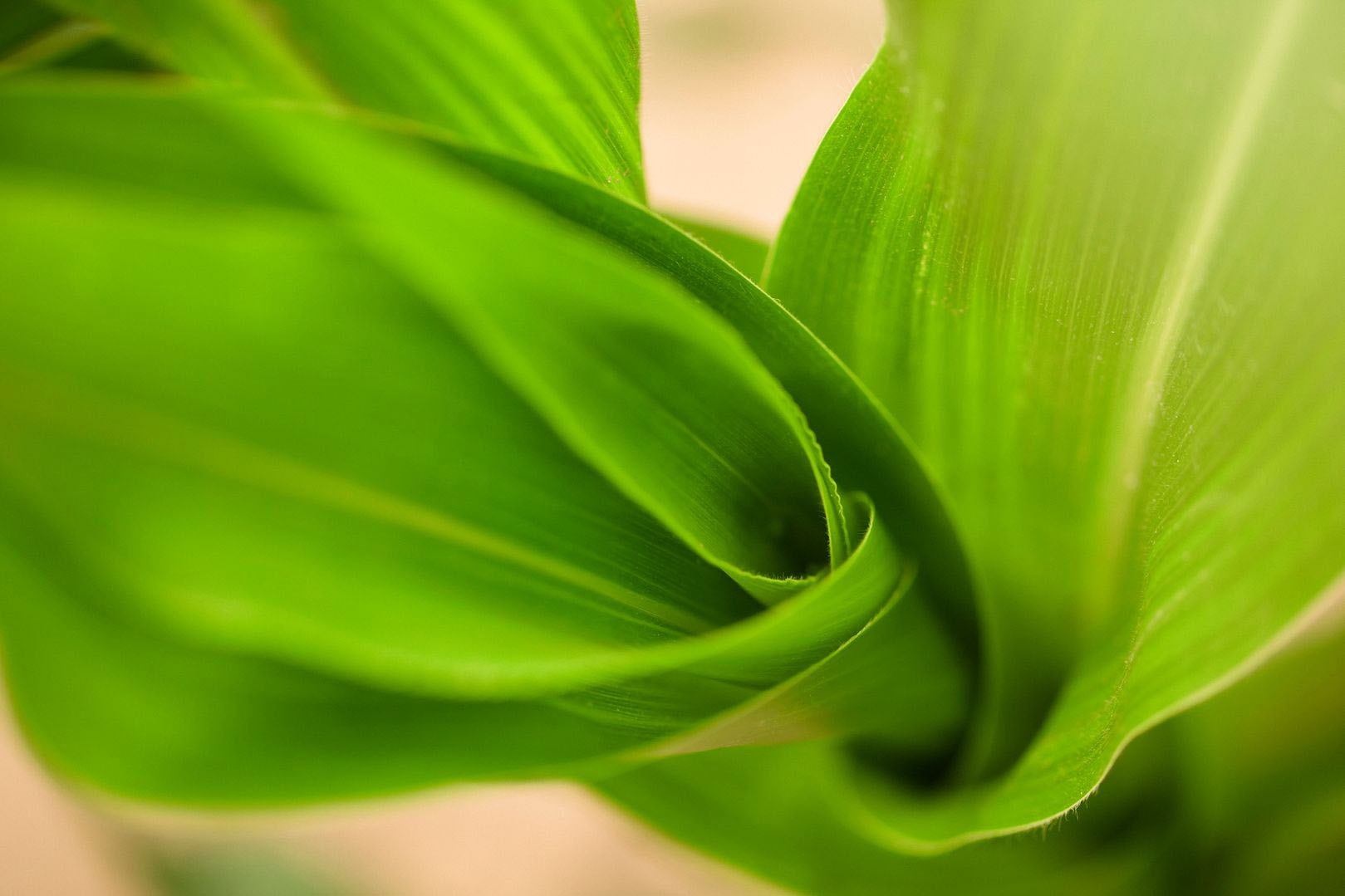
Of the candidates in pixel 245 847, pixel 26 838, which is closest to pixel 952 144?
pixel 245 847

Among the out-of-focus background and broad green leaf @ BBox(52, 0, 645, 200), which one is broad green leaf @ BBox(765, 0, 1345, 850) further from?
the out-of-focus background

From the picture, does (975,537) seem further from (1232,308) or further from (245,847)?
(245,847)

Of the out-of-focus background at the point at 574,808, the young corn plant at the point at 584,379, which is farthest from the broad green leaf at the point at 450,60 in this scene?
the out-of-focus background at the point at 574,808

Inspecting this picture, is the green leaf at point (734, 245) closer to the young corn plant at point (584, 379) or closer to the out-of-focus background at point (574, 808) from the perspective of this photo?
the young corn plant at point (584, 379)

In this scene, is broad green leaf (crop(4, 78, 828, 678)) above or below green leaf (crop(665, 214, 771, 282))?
below

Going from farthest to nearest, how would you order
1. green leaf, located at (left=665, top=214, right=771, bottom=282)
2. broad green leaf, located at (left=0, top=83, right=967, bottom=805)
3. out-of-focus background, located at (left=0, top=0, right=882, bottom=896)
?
out-of-focus background, located at (left=0, top=0, right=882, bottom=896)
green leaf, located at (left=665, top=214, right=771, bottom=282)
broad green leaf, located at (left=0, top=83, right=967, bottom=805)

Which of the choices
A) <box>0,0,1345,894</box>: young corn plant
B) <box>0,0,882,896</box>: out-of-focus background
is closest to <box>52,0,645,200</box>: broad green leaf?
<box>0,0,1345,894</box>: young corn plant
